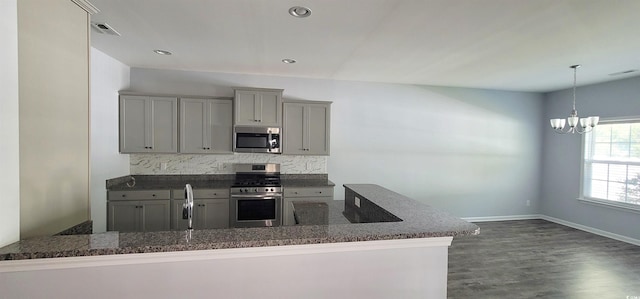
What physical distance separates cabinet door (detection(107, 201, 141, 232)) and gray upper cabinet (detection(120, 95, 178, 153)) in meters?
0.75

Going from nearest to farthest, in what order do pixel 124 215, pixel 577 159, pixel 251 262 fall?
pixel 251 262 → pixel 124 215 → pixel 577 159

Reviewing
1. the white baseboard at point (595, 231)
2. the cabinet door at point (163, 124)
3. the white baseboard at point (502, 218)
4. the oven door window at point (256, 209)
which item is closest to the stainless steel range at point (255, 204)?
the oven door window at point (256, 209)

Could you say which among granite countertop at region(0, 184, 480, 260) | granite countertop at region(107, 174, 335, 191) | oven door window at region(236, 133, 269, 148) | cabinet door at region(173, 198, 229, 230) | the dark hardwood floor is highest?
oven door window at region(236, 133, 269, 148)

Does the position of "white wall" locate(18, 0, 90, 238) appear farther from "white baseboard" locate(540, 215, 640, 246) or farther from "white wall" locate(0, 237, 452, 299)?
"white baseboard" locate(540, 215, 640, 246)

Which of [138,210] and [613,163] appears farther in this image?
[613,163]

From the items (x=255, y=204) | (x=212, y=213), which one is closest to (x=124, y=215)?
(x=212, y=213)

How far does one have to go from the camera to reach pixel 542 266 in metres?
3.25

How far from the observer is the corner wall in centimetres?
411

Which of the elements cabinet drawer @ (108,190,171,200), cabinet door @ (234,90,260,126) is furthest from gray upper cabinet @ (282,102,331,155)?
cabinet drawer @ (108,190,171,200)

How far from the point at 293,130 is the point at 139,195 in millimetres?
→ 2230

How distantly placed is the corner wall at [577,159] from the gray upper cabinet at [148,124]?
22.2ft

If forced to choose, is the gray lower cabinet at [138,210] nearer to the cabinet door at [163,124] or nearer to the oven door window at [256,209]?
the cabinet door at [163,124]

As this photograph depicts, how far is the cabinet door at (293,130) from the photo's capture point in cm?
409

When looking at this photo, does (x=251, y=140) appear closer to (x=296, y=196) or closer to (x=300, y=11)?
(x=296, y=196)
